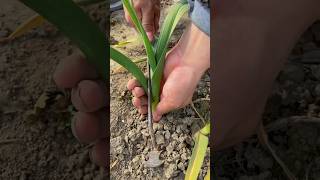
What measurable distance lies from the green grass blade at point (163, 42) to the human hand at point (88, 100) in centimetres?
6

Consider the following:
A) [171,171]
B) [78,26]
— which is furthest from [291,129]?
[78,26]

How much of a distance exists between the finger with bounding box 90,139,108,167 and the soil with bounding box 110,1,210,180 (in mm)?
49

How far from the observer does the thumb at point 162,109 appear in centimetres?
52

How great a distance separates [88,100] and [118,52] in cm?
7

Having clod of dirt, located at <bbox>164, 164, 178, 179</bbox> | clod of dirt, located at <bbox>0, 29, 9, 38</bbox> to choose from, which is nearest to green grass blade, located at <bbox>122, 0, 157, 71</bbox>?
clod of dirt, located at <bbox>164, 164, 178, 179</bbox>

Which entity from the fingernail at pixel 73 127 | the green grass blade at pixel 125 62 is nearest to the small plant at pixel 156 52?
the green grass blade at pixel 125 62

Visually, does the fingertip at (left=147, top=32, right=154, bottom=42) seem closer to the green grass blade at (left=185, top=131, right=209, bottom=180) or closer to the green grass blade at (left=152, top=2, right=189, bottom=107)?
the green grass blade at (left=152, top=2, right=189, bottom=107)

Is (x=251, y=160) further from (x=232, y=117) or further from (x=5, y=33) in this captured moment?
(x=5, y=33)

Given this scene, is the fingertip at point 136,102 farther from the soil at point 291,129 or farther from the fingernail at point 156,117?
the soil at point 291,129

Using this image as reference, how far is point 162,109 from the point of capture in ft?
1.71

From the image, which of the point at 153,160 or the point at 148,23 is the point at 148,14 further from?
the point at 153,160

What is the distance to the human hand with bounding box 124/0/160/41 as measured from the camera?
21.0 inches

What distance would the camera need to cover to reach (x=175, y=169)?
0.55m

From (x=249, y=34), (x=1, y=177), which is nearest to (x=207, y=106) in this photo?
(x=249, y=34)
